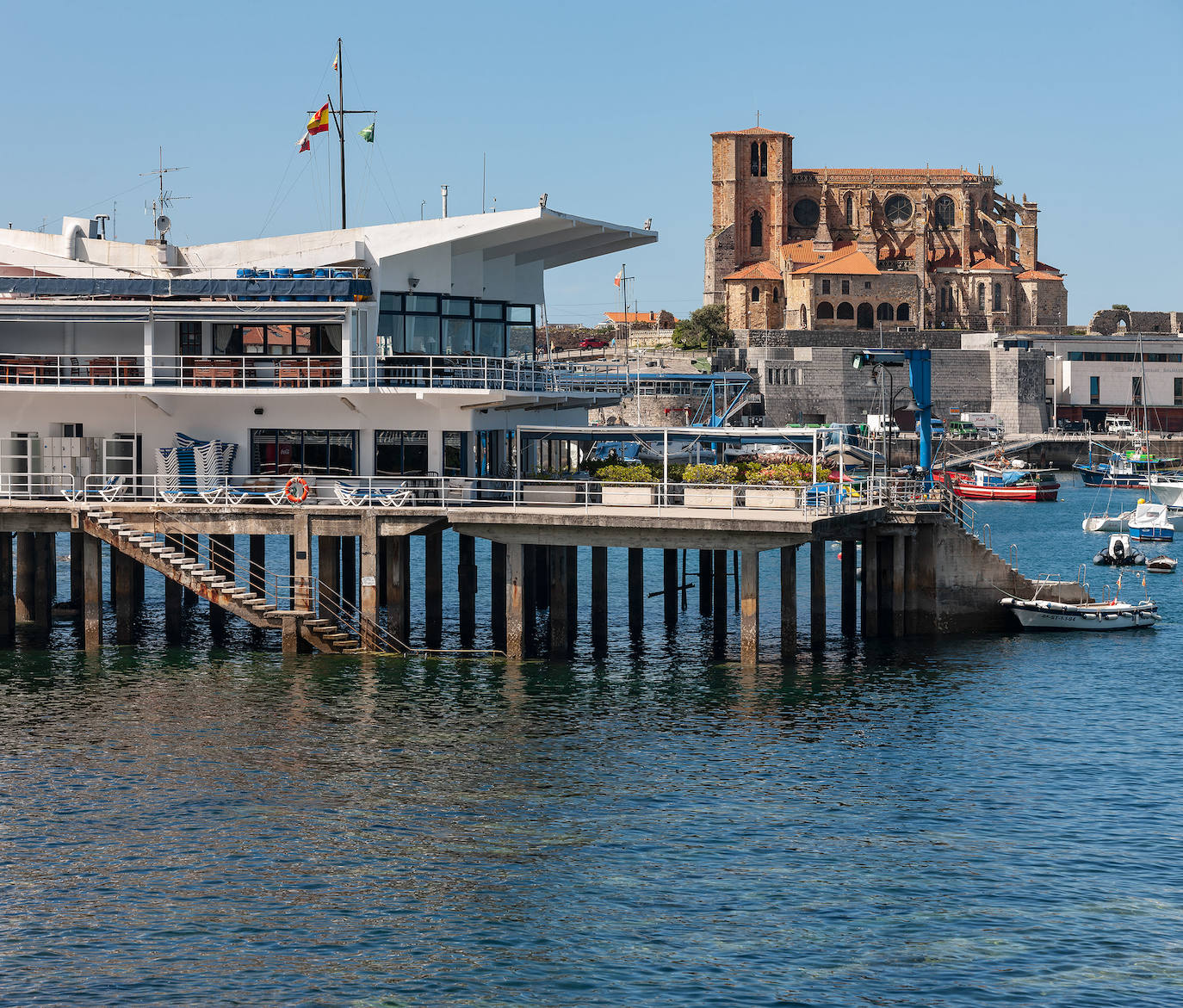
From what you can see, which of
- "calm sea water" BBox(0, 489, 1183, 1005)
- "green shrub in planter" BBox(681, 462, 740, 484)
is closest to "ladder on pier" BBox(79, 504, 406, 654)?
"calm sea water" BBox(0, 489, 1183, 1005)

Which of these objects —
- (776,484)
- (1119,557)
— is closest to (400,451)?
(776,484)

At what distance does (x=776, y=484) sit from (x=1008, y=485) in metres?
99.1

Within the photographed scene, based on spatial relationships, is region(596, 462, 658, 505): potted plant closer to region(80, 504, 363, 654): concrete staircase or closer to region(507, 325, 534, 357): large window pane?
region(507, 325, 534, 357): large window pane

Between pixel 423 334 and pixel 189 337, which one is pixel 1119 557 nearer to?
pixel 423 334

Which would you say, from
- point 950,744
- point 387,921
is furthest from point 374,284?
point 387,921

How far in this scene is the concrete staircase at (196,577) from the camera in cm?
4609

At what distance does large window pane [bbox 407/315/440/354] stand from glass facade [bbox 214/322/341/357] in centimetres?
249

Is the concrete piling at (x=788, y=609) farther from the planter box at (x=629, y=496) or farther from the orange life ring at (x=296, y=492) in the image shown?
the orange life ring at (x=296, y=492)

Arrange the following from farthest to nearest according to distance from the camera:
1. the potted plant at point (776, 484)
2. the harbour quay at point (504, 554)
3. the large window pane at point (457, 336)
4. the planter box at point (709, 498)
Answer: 1. the large window pane at point (457, 336)
2. the planter box at point (709, 498)
3. the potted plant at point (776, 484)
4. the harbour quay at point (504, 554)

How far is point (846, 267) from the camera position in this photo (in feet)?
620

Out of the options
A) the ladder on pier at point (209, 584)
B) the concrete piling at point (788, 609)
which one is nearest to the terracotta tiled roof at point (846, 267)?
the concrete piling at point (788, 609)

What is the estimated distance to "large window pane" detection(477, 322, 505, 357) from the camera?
54.2 metres

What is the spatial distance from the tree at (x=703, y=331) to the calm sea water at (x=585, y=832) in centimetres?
13713

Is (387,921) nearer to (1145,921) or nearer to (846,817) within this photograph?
(846,817)
